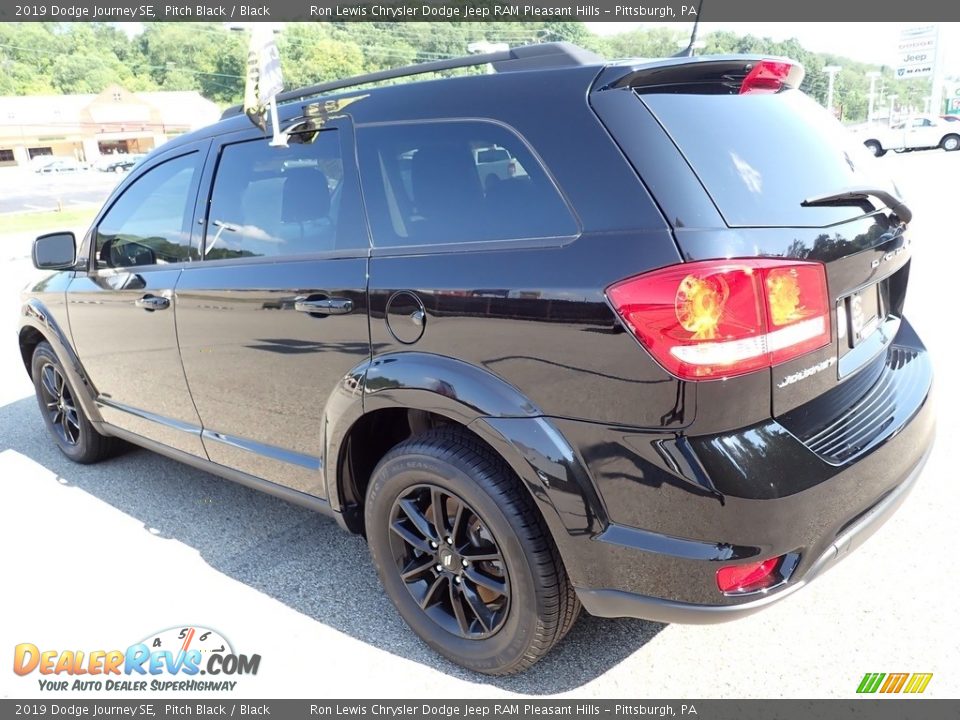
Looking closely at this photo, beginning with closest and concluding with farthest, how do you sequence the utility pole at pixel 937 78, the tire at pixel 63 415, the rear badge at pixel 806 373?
the rear badge at pixel 806 373 < the tire at pixel 63 415 < the utility pole at pixel 937 78

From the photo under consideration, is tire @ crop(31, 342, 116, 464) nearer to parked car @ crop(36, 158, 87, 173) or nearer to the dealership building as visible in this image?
parked car @ crop(36, 158, 87, 173)

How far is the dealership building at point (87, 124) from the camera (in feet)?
259

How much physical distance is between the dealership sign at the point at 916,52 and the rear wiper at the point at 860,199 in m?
56.0

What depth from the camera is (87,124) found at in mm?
82438

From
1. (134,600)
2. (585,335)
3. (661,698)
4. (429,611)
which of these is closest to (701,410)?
(585,335)

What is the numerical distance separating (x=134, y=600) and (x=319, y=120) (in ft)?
6.94

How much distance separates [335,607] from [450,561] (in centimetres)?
72

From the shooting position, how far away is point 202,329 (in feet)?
10.1

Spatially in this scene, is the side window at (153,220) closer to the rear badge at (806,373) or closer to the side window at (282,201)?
the side window at (282,201)

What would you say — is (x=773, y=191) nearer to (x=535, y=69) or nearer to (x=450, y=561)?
(x=535, y=69)

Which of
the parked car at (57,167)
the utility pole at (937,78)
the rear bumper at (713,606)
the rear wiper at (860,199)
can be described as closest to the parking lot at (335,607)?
the rear bumper at (713,606)

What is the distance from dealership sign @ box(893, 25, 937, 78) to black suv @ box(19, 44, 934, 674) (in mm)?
56608

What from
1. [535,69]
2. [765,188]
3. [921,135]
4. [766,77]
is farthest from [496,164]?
[921,135]

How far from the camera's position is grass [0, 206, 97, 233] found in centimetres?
1991
